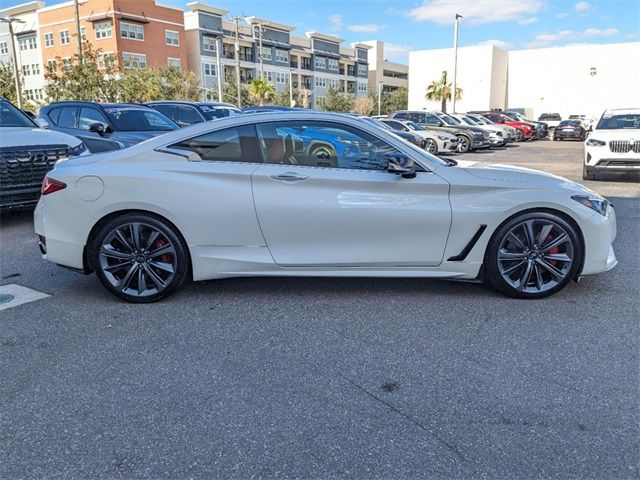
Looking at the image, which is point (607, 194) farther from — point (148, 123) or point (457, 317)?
point (148, 123)

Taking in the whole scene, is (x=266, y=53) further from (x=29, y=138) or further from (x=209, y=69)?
(x=29, y=138)

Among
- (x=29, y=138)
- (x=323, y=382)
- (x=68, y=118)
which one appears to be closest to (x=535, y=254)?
(x=323, y=382)

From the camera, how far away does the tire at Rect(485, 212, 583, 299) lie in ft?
13.9

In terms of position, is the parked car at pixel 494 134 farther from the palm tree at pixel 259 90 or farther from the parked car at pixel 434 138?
the palm tree at pixel 259 90

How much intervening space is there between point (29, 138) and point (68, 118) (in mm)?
3357

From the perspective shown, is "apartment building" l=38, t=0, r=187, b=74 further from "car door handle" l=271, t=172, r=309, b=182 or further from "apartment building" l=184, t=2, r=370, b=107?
"car door handle" l=271, t=172, r=309, b=182

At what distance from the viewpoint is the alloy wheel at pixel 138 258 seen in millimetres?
4281

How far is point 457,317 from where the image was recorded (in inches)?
159

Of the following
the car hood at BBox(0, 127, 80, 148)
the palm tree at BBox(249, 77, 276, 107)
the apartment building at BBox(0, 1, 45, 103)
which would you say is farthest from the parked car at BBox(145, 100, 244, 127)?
the apartment building at BBox(0, 1, 45, 103)

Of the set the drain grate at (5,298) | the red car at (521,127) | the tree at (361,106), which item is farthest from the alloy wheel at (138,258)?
the tree at (361,106)

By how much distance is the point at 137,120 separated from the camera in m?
10.3

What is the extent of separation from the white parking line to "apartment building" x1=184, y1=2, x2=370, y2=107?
49679mm

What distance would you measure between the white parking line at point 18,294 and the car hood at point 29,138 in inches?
112

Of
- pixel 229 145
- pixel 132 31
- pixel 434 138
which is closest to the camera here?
pixel 229 145
